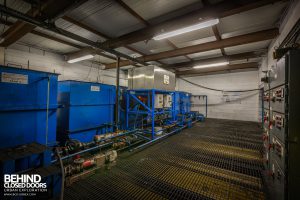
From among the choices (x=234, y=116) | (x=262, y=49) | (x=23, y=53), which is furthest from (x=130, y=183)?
(x=234, y=116)

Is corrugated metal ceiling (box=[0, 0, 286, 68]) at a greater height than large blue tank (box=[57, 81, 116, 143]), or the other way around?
corrugated metal ceiling (box=[0, 0, 286, 68])

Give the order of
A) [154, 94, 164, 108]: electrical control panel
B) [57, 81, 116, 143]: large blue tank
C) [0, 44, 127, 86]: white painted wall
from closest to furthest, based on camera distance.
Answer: [57, 81, 116, 143]: large blue tank, [0, 44, 127, 86]: white painted wall, [154, 94, 164, 108]: electrical control panel

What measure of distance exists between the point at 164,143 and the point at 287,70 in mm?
3654

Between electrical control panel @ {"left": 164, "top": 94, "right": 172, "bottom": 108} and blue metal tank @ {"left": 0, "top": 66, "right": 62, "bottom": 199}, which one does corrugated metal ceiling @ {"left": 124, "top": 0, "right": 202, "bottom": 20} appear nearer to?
blue metal tank @ {"left": 0, "top": 66, "right": 62, "bottom": 199}

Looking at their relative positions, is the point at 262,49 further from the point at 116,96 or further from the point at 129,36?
the point at 116,96

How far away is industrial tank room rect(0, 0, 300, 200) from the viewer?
1.82 metres

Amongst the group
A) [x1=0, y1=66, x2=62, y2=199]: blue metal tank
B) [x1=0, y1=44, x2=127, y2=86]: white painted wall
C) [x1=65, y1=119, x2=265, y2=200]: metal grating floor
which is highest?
[x1=0, y1=44, x2=127, y2=86]: white painted wall

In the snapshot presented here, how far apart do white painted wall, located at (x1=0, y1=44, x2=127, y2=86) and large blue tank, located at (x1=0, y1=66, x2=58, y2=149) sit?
12.8 feet

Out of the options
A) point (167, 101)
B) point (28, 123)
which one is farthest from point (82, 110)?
point (167, 101)

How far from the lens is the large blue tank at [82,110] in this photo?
3.90m

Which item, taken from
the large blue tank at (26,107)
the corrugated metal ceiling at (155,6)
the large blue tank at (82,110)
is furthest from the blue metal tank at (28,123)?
the corrugated metal ceiling at (155,6)

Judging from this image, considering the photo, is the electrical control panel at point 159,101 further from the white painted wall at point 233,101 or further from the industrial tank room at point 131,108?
the white painted wall at point 233,101

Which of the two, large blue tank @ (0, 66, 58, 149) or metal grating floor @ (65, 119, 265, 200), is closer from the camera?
metal grating floor @ (65, 119, 265, 200)

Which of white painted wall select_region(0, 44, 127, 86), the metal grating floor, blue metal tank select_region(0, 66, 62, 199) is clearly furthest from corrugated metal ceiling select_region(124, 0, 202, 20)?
white painted wall select_region(0, 44, 127, 86)
